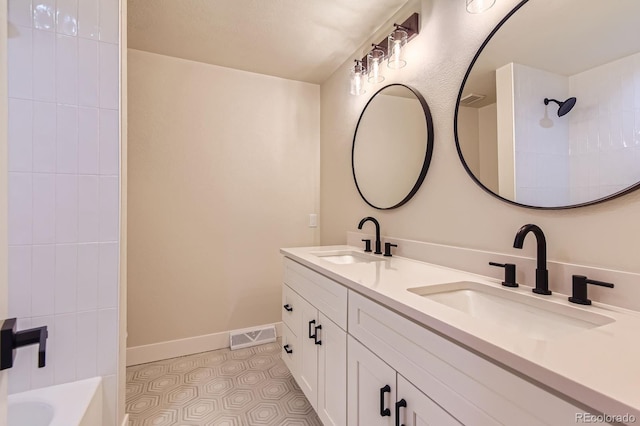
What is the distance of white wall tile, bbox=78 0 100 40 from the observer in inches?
47.0

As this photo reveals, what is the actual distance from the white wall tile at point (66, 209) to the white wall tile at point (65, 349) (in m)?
0.33

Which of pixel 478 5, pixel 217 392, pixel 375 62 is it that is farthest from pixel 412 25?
pixel 217 392

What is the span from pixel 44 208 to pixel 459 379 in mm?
1569

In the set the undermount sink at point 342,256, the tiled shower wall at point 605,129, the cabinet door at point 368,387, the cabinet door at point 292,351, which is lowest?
the cabinet door at point 292,351

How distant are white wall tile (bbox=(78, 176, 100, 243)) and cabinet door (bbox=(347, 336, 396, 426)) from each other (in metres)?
1.17

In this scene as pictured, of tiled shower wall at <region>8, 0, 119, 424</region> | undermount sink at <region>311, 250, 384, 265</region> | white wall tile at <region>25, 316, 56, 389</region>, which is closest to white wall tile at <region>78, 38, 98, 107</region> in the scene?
tiled shower wall at <region>8, 0, 119, 424</region>

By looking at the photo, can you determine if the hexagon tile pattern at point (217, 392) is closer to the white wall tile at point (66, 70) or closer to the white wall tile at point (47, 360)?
the white wall tile at point (47, 360)

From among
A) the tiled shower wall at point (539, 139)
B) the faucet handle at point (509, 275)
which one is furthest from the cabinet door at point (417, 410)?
the tiled shower wall at point (539, 139)

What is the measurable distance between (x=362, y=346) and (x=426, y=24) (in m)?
1.60

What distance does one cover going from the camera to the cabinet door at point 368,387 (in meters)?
0.91

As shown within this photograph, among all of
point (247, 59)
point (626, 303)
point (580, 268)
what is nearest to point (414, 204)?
point (580, 268)

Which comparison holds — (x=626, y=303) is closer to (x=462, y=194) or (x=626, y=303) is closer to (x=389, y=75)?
(x=462, y=194)

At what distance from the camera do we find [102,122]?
1236 millimetres

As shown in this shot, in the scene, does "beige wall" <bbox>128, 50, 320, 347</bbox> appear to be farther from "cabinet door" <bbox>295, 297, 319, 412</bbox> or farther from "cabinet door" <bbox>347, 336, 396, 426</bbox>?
"cabinet door" <bbox>347, 336, 396, 426</bbox>
